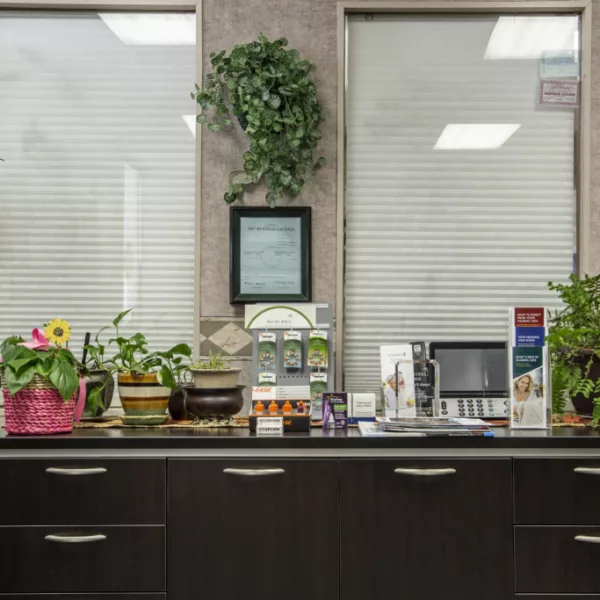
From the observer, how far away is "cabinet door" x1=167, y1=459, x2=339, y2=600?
201cm

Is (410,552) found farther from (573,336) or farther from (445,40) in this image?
(445,40)

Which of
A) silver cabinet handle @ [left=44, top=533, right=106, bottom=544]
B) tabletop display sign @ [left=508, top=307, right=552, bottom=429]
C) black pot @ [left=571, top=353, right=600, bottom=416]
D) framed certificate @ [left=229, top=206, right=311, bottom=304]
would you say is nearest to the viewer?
silver cabinet handle @ [left=44, top=533, right=106, bottom=544]

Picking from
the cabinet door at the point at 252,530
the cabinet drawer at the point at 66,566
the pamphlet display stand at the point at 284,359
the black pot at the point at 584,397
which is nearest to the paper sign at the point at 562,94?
the black pot at the point at 584,397

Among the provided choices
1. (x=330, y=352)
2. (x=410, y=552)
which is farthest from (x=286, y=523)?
(x=330, y=352)

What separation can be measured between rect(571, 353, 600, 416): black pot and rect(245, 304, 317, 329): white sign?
96 centimetres

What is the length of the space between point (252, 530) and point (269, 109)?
60.3 inches

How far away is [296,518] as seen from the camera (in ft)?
6.63

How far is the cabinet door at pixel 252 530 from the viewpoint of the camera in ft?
6.59

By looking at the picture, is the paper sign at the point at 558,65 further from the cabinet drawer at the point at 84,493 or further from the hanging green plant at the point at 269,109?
the cabinet drawer at the point at 84,493

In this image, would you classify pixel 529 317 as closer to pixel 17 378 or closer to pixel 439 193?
pixel 439 193

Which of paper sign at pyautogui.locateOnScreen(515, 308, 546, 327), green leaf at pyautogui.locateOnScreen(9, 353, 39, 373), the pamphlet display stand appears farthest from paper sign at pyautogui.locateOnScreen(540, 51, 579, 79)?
green leaf at pyautogui.locateOnScreen(9, 353, 39, 373)

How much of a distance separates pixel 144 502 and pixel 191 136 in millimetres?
1509

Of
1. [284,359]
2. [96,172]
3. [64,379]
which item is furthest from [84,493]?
[96,172]

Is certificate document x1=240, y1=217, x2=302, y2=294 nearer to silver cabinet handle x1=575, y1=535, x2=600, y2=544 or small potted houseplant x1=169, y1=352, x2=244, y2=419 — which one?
small potted houseplant x1=169, y1=352, x2=244, y2=419
